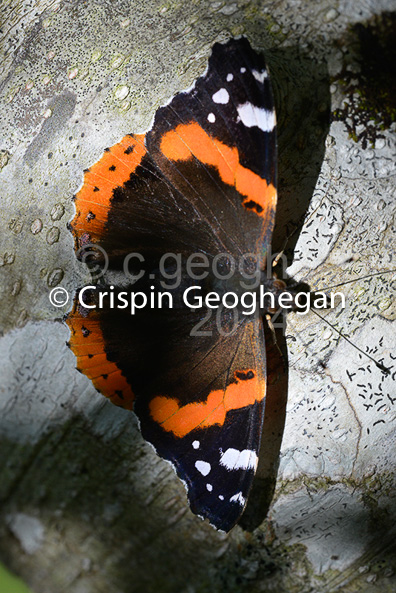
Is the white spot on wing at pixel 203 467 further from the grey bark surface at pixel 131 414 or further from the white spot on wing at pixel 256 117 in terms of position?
the white spot on wing at pixel 256 117

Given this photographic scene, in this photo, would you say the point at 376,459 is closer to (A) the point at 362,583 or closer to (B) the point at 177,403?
(A) the point at 362,583

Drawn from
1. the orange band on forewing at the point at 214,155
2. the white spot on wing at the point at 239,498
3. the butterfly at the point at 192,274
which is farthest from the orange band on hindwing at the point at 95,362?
the orange band on forewing at the point at 214,155

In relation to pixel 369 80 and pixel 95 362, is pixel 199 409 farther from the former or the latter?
pixel 369 80

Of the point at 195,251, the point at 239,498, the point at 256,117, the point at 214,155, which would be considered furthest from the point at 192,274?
the point at 239,498

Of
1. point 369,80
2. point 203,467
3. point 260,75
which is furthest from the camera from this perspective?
point 203,467

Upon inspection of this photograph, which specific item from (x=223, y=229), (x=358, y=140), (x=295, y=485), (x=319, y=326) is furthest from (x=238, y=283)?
(x=295, y=485)

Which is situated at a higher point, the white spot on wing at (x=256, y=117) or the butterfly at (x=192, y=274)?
the white spot on wing at (x=256, y=117)
